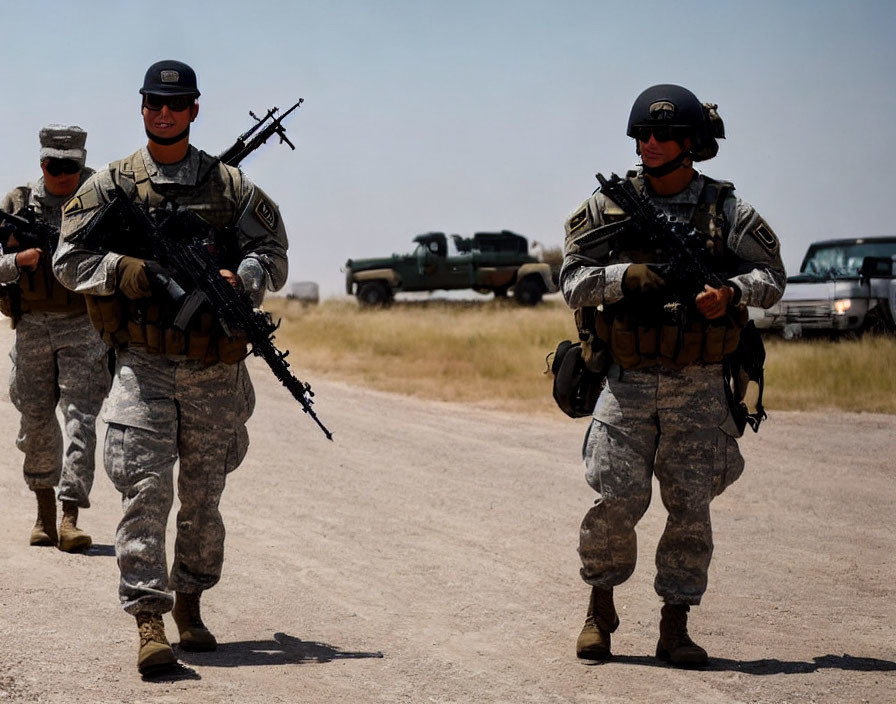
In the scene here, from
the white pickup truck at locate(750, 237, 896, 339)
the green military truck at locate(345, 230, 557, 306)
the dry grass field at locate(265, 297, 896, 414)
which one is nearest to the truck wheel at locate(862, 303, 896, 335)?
the white pickup truck at locate(750, 237, 896, 339)

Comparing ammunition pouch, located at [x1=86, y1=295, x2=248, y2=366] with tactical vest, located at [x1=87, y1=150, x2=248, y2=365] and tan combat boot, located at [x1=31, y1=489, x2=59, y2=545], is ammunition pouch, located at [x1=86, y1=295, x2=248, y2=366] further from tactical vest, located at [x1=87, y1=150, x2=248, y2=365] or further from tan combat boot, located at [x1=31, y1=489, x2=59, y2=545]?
tan combat boot, located at [x1=31, y1=489, x2=59, y2=545]

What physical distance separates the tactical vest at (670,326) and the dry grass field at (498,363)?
27.8 feet

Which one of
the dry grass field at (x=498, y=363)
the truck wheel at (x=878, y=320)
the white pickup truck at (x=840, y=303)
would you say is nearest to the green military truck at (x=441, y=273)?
the dry grass field at (x=498, y=363)

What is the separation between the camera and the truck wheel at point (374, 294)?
107ft

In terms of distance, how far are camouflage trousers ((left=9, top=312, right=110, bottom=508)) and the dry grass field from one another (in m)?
6.30

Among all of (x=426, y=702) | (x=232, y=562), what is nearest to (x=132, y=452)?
(x=426, y=702)

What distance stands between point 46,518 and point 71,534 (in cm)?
32

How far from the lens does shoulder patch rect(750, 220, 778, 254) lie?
5.58 m

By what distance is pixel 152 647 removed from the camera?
5062mm

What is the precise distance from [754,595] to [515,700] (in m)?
2.36

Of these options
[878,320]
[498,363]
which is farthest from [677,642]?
[878,320]

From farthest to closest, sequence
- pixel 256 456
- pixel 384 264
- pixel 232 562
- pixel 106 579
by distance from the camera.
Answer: pixel 384 264
pixel 256 456
pixel 232 562
pixel 106 579

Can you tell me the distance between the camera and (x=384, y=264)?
32938 millimetres

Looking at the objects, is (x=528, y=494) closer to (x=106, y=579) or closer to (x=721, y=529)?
(x=721, y=529)
